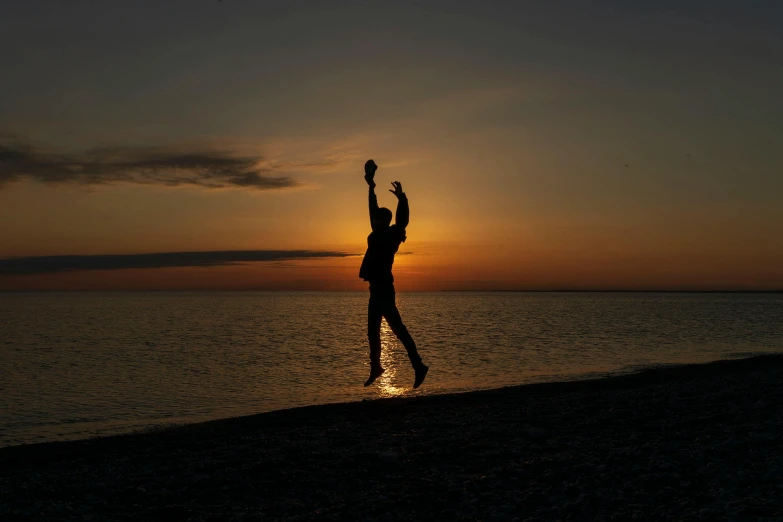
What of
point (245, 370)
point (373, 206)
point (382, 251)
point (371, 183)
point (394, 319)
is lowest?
point (245, 370)

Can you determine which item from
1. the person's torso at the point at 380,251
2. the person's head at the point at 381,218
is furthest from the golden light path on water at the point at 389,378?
the person's head at the point at 381,218

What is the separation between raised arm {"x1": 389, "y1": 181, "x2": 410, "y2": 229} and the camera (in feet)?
35.8

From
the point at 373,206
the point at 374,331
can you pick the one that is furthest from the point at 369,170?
the point at 374,331

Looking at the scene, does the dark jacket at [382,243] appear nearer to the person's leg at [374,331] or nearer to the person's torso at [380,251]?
the person's torso at [380,251]

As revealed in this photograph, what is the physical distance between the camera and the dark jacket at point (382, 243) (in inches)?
433

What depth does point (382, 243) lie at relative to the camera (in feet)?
36.2

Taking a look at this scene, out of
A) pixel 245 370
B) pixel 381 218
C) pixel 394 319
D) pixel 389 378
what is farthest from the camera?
pixel 245 370

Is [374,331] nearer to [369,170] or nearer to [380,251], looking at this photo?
[380,251]

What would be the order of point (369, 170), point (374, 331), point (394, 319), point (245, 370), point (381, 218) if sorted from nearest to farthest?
point (369, 170) → point (381, 218) → point (394, 319) → point (374, 331) → point (245, 370)

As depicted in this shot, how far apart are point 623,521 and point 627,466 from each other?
167 centimetres

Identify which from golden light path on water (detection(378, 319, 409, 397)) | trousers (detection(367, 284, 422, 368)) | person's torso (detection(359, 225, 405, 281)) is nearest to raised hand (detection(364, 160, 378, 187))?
person's torso (detection(359, 225, 405, 281))

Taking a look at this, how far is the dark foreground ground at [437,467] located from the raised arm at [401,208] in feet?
11.4

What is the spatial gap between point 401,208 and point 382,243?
708 millimetres

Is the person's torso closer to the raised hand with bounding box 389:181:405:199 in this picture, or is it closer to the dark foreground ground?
the raised hand with bounding box 389:181:405:199
